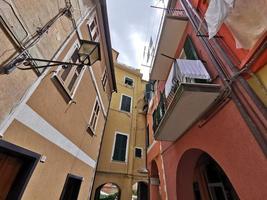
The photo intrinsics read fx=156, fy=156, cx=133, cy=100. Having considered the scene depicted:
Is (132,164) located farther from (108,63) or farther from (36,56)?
(36,56)

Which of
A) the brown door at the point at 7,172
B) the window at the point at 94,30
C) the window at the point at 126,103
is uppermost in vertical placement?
the window at the point at 126,103

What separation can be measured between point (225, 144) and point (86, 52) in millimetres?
3809

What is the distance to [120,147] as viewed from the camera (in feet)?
40.6

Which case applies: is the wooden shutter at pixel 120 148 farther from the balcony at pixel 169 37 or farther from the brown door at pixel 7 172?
the brown door at pixel 7 172

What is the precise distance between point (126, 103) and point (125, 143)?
391cm

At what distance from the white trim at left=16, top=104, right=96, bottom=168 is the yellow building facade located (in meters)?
5.65

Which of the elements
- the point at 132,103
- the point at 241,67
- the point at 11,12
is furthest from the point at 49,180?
the point at 132,103

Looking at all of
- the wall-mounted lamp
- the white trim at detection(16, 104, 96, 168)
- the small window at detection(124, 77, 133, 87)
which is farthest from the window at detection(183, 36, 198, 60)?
the small window at detection(124, 77, 133, 87)

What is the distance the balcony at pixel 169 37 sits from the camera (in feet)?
18.7

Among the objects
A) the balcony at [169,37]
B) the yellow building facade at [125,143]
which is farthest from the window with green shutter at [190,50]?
the yellow building facade at [125,143]

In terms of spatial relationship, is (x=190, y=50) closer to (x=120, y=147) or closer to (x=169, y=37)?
(x=169, y=37)

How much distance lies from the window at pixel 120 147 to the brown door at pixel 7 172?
890 centimetres

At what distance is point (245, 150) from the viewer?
8.84ft

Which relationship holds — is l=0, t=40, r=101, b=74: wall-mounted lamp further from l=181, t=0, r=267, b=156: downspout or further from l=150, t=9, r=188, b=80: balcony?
l=150, t=9, r=188, b=80: balcony
